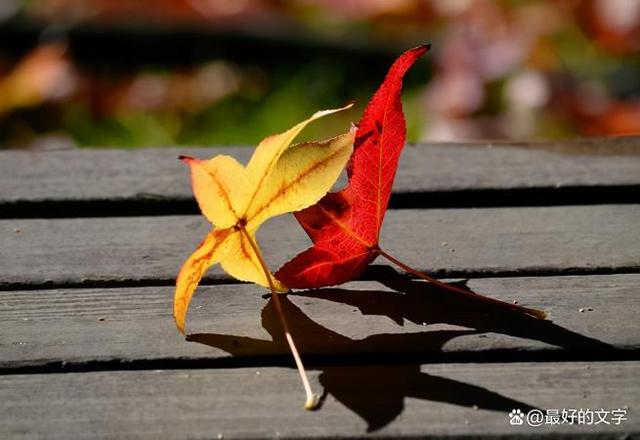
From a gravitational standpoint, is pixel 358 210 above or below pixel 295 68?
above

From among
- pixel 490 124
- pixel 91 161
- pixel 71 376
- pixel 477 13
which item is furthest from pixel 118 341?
pixel 477 13

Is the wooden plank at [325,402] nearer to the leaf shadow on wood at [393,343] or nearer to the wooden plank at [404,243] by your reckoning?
the leaf shadow on wood at [393,343]

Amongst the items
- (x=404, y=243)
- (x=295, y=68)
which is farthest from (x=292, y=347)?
(x=295, y=68)

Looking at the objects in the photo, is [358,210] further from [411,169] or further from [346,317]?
[411,169]

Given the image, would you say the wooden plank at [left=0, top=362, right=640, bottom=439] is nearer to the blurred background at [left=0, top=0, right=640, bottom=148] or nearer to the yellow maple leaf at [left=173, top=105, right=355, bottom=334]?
the yellow maple leaf at [left=173, top=105, right=355, bottom=334]

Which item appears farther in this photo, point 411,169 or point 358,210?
point 411,169

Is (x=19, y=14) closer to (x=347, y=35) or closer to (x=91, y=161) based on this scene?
(x=347, y=35)

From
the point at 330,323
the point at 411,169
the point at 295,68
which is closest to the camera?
the point at 330,323
